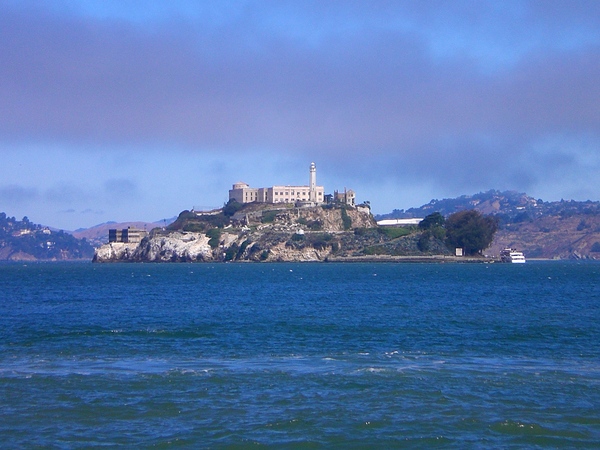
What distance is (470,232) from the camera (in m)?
173

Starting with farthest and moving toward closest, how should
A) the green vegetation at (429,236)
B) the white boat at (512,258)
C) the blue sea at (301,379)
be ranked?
the white boat at (512,258)
the green vegetation at (429,236)
the blue sea at (301,379)

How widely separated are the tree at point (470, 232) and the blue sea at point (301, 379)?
419 ft

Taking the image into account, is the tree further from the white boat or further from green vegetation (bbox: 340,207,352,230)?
green vegetation (bbox: 340,207,352,230)

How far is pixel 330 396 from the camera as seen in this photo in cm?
2186

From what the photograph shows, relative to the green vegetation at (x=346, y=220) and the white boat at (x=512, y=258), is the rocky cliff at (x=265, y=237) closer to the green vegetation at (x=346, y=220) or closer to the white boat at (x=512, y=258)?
the green vegetation at (x=346, y=220)

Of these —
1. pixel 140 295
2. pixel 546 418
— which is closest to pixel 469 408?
pixel 546 418

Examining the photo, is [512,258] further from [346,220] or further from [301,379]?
[301,379]

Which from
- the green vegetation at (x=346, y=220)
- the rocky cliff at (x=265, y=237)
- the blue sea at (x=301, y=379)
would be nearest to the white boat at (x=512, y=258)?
the rocky cliff at (x=265, y=237)

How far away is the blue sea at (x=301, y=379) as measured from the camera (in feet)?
60.4

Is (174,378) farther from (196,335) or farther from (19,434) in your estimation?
(196,335)

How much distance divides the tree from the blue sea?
128 m

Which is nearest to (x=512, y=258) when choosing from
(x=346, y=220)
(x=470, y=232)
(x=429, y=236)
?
(x=470, y=232)

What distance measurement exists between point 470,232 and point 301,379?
153810 millimetres

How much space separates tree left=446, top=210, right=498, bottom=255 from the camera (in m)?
173
